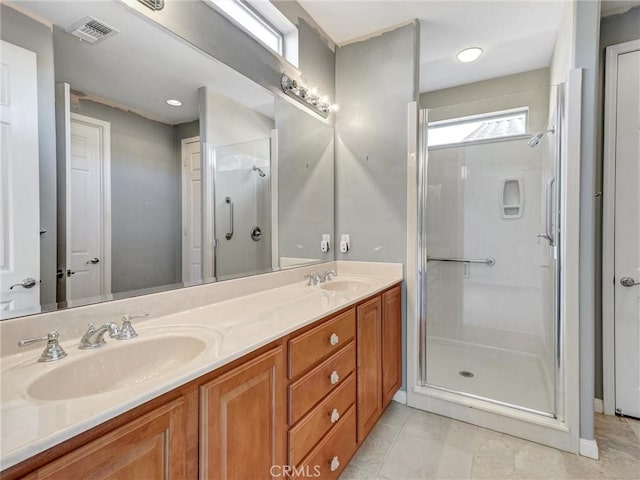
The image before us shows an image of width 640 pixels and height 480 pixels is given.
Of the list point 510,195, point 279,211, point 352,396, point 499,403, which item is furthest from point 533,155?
point 352,396

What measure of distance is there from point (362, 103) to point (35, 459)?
Result: 247cm

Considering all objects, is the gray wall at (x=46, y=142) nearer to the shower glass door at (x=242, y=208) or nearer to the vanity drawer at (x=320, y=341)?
the shower glass door at (x=242, y=208)

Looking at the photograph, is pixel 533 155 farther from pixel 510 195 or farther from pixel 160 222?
pixel 160 222

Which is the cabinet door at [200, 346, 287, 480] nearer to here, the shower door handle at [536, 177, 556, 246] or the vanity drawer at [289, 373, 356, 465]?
the vanity drawer at [289, 373, 356, 465]

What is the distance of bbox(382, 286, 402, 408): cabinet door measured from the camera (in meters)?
1.92

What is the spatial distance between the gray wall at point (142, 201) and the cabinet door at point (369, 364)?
3.07 ft

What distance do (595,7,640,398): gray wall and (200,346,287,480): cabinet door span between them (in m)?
2.19

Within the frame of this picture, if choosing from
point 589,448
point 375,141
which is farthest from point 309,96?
point 589,448

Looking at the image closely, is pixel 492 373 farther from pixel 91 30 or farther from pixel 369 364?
pixel 91 30

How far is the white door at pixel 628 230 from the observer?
198cm

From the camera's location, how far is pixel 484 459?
1680 mm

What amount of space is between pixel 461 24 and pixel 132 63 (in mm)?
2179

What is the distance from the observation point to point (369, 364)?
5.63 feet
